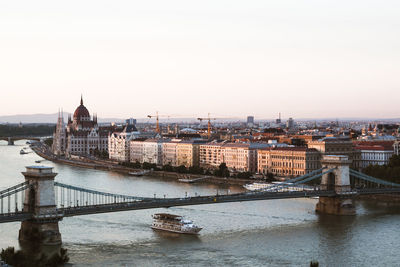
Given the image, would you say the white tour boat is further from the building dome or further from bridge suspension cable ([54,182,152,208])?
the building dome

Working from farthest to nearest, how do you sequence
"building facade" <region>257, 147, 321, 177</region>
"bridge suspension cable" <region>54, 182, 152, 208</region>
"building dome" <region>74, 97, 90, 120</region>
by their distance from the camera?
1. "building dome" <region>74, 97, 90, 120</region>
2. "building facade" <region>257, 147, 321, 177</region>
3. "bridge suspension cable" <region>54, 182, 152, 208</region>

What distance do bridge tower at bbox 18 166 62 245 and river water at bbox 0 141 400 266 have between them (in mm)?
455

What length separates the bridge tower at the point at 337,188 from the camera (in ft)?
73.8

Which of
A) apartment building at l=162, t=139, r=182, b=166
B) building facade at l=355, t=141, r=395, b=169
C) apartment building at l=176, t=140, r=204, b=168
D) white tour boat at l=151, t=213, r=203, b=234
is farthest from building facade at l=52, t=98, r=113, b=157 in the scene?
white tour boat at l=151, t=213, r=203, b=234

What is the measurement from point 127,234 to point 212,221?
3013mm

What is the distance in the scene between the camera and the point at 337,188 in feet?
75.0

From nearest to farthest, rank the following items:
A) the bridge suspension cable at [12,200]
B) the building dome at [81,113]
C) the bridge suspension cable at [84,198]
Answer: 1. the bridge suspension cable at [12,200]
2. the bridge suspension cable at [84,198]
3. the building dome at [81,113]

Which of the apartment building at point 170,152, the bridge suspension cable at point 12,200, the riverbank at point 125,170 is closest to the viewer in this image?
the bridge suspension cable at point 12,200

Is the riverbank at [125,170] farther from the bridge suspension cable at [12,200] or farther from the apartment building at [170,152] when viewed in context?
the bridge suspension cable at [12,200]

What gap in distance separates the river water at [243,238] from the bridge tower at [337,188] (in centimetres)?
44

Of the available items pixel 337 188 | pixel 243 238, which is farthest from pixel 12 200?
pixel 337 188

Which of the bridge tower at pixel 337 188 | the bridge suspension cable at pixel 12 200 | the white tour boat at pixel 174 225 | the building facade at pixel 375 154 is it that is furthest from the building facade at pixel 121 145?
the white tour boat at pixel 174 225

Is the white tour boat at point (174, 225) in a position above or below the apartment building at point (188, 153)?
below

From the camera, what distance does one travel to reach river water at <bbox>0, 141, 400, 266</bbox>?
1574cm
